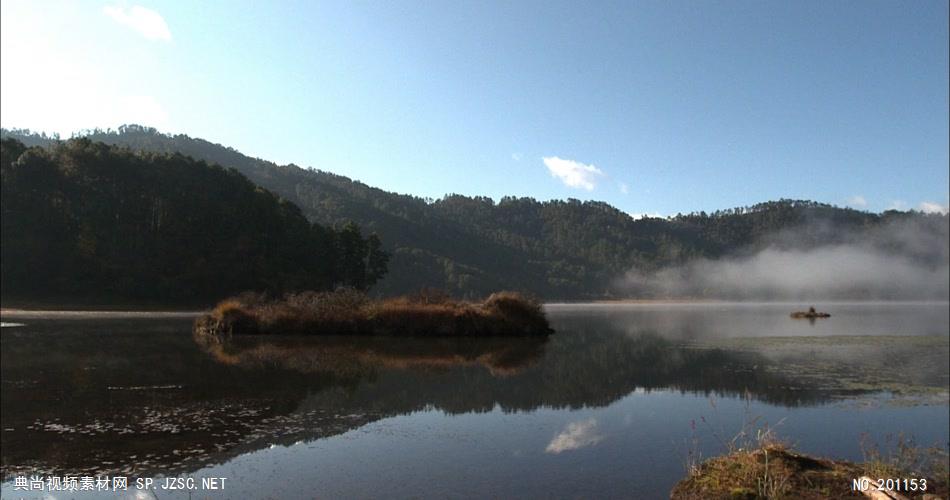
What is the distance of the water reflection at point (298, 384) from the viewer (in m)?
11.3

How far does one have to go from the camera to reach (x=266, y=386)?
17.6 metres

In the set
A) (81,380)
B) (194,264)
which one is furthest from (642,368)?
(194,264)

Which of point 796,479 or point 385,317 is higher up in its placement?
point 796,479

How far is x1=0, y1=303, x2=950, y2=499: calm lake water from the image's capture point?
9531 mm

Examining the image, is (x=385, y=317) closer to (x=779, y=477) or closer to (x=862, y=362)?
(x=862, y=362)

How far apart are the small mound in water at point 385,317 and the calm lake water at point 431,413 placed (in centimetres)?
932

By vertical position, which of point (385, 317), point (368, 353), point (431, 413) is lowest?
point (368, 353)

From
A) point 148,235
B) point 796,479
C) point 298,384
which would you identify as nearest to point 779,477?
point 796,479

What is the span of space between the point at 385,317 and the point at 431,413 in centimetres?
2435

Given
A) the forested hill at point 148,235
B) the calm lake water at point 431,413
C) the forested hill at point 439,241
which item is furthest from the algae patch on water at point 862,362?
the forested hill at point 439,241

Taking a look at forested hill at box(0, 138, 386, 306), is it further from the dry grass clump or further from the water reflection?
the dry grass clump

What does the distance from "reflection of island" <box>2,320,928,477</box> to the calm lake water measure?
0.25 feet

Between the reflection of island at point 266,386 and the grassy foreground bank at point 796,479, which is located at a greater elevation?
the grassy foreground bank at point 796,479

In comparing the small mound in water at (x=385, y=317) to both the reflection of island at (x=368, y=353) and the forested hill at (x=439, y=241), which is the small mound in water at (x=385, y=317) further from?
the forested hill at (x=439, y=241)
